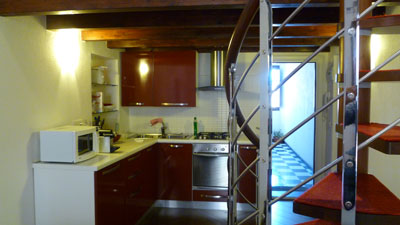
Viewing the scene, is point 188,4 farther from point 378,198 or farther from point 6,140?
point 6,140

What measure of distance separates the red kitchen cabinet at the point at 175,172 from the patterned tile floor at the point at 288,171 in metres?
1.62

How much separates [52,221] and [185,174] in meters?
1.91

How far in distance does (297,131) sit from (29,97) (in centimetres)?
597

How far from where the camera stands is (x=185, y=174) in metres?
4.21

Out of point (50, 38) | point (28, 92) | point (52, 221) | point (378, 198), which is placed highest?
point (50, 38)

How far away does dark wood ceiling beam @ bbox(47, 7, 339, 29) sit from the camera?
102 inches

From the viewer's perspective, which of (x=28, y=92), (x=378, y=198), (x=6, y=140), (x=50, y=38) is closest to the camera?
(x=378, y=198)

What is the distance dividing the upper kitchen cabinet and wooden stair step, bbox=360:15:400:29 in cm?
332

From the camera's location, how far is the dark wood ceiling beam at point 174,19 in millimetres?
2602

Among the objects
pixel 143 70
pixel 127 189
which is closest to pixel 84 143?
pixel 127 189

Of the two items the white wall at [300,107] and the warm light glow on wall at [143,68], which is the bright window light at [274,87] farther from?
the warm light glow on wall at [143,68]

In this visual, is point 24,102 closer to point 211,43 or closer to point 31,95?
point 31,95

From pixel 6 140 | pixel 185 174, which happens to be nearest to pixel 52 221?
pixel 6 140

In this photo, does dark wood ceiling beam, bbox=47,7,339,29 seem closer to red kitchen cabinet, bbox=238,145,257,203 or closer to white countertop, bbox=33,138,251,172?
white countertop, bbox=33,138,251,172
